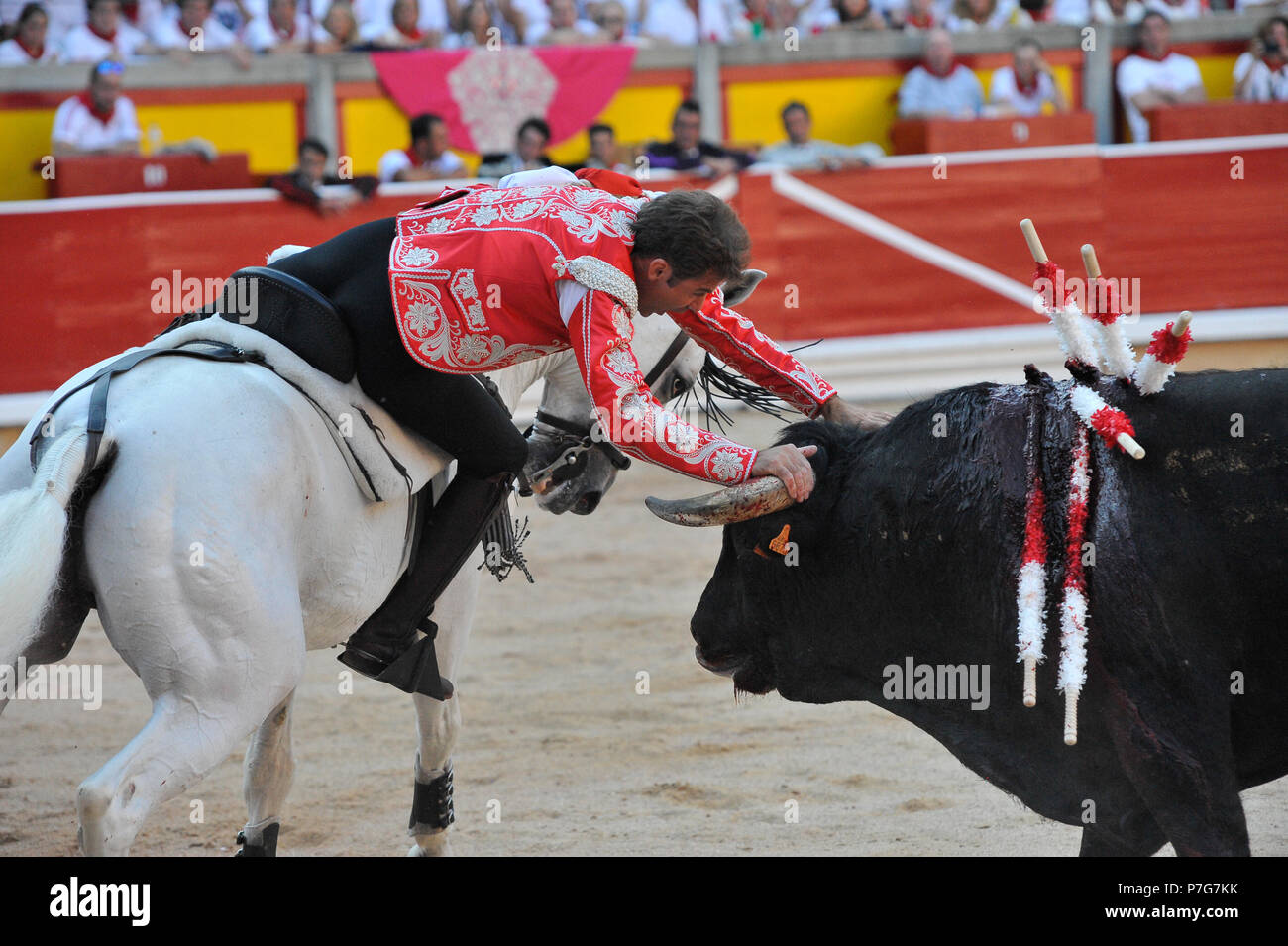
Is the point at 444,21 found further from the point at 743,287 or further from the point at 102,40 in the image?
the point at 743,287

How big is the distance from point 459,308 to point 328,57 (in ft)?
25.8

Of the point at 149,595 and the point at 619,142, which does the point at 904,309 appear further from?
the point at 149,595

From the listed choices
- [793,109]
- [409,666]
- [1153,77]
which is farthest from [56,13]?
[409,666]

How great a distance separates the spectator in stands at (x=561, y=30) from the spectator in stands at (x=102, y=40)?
105 inches

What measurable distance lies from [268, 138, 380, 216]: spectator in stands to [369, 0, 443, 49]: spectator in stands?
3.98ft

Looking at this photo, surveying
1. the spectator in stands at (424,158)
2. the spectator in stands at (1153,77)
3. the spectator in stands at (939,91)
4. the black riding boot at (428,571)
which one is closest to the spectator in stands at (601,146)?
the spectator in stands at (424,158)

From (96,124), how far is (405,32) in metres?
2.24

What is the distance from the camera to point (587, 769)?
4.51 m

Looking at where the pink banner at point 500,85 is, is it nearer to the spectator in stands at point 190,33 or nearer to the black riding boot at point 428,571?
Result: the spectator in stands at point 190,33

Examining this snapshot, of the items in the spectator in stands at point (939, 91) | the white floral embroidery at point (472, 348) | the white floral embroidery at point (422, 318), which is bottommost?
the white floral embroidery at point (472, 348)

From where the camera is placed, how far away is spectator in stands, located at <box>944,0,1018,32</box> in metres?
11.3

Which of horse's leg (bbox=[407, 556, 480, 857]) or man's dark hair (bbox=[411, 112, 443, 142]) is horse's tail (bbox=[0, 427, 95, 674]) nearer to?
horse's leg (bbox=[407, 556, 480, 857])

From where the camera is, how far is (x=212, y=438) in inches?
105

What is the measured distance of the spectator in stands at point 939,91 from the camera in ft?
35.3
